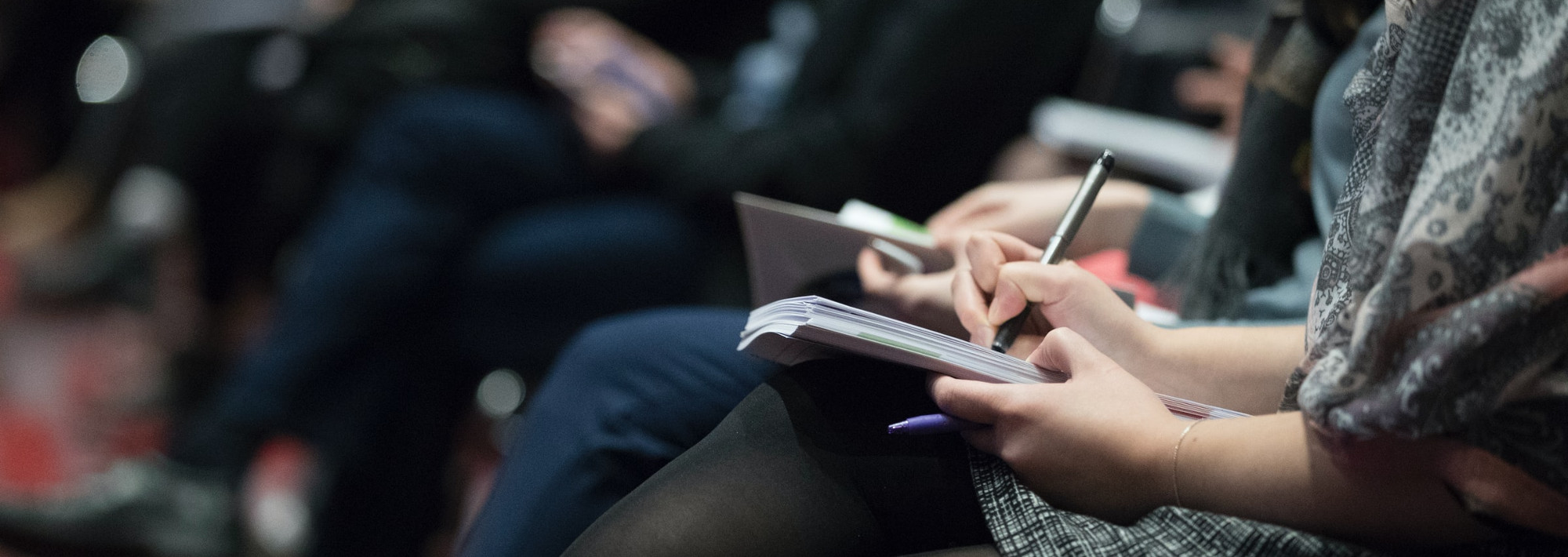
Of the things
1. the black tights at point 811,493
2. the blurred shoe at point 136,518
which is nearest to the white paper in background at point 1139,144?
the black tights at point 811,493

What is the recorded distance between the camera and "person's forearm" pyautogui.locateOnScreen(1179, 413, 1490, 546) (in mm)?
429

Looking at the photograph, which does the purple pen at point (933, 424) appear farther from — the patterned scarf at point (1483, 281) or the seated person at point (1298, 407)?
the patterned scarf at point (1483, 281)

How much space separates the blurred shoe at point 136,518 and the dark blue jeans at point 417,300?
0.04 m

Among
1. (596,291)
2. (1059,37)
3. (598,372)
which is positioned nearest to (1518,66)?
(598,372)

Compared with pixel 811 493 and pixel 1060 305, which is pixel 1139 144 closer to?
pixel 1060 305

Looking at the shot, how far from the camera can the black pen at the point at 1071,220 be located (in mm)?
576

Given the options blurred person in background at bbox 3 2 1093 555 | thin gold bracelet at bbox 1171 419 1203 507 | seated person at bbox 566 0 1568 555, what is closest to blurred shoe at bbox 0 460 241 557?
blurred person in background at bbox 3 2 1093 555

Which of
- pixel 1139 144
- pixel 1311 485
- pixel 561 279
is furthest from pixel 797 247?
pixel 561 279

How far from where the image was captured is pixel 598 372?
0.73 meters

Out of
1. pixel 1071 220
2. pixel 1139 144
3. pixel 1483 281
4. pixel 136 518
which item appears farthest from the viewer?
pixel 136 518

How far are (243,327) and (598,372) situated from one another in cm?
158

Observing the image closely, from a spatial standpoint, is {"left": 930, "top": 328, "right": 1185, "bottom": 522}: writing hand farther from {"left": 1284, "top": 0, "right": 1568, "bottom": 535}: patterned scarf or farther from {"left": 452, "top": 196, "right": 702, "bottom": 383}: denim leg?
{"left": 452, "top": 196, "right": 702, "bottom": 383}: denim leg

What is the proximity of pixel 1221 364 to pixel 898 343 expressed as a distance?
0.19 meters

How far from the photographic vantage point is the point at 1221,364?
57 centimetres
